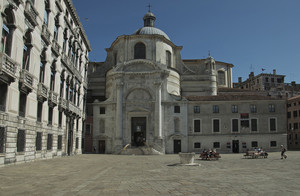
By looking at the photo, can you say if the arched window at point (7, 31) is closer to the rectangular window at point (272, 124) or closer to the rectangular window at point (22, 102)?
the rectangular window at point (22, 102)

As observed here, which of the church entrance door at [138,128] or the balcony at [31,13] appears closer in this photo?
the balcony at [31,13]

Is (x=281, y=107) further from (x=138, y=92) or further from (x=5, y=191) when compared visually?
(x=5, y=191)

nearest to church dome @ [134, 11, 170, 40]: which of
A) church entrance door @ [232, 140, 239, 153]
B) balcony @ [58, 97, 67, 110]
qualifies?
church entrance door @ [232, 140, 239, 153]

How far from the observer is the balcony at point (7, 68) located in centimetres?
1603

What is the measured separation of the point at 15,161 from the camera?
731 inches

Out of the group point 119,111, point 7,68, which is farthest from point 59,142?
point 119,111

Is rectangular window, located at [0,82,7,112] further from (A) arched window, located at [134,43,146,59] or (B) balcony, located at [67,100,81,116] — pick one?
(A) arched window, located at [134,43,146,59]

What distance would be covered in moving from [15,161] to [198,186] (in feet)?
44.1

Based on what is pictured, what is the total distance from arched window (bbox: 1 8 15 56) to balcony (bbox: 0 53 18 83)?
0.86 metres

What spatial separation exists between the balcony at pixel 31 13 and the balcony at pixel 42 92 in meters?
4.89

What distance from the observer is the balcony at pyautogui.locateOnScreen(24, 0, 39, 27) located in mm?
19805

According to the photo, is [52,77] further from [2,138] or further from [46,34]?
[2,138]

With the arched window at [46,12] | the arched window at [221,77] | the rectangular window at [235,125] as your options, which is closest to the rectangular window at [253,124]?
the rectangular window at [235,125]

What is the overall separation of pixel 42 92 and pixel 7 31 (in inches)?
265
